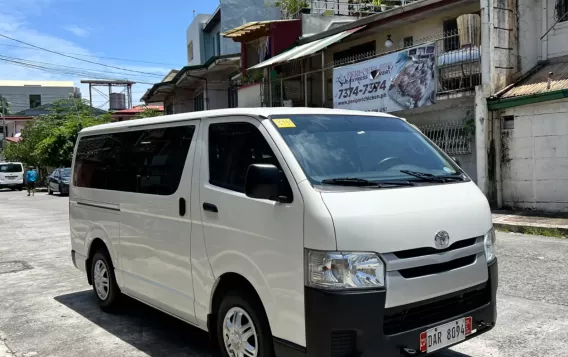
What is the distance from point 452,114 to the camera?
14.1 m

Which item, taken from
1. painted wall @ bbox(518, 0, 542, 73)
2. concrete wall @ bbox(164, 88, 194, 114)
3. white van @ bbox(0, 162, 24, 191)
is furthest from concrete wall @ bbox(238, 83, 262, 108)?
white van @ bbox(0, 162, 24, 191)

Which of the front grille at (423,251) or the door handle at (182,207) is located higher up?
the door handle at (182,207)

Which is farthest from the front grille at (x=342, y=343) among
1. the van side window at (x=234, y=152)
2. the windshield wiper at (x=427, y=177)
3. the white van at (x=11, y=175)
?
the white van at (x=11, y=175)

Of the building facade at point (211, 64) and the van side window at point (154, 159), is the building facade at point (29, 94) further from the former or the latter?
the van side window at point (154, 159)

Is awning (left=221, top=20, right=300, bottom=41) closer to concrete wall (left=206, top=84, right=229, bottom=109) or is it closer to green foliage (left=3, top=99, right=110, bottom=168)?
concrete wall (left=206, top=84, right=229, bottom=109)

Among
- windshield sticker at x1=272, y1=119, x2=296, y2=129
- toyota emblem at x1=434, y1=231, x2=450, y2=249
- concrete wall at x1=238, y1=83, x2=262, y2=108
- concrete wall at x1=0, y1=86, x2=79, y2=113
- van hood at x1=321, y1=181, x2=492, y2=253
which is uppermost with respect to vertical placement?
concrete wall at x1=0, y1=86, x2=79, y2=113

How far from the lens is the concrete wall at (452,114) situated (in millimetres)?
13445

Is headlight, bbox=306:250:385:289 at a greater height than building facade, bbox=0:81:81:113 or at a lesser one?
lesser

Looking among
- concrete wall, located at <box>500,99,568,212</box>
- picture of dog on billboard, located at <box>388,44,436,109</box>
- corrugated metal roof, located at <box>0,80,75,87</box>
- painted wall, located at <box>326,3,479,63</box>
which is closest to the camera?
concrete wall, located at <box>500,99,568,212</box>

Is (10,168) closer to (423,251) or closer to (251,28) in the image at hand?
(251,28)

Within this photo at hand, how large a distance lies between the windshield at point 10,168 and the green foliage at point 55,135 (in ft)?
4.48

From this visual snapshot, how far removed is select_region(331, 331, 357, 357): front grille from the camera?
298cm

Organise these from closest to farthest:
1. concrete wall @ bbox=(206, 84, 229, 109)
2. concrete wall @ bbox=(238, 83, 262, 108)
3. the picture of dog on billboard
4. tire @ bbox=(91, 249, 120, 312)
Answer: tire @ bbox=(91, 249, 120, 312), the picture of dog on billboard, concrete wall @ bbox=(238, 83, 262, 108), concrete wall @ bbox=(206, 84, 229, 109)

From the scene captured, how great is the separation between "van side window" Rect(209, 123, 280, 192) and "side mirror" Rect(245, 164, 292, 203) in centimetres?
23
